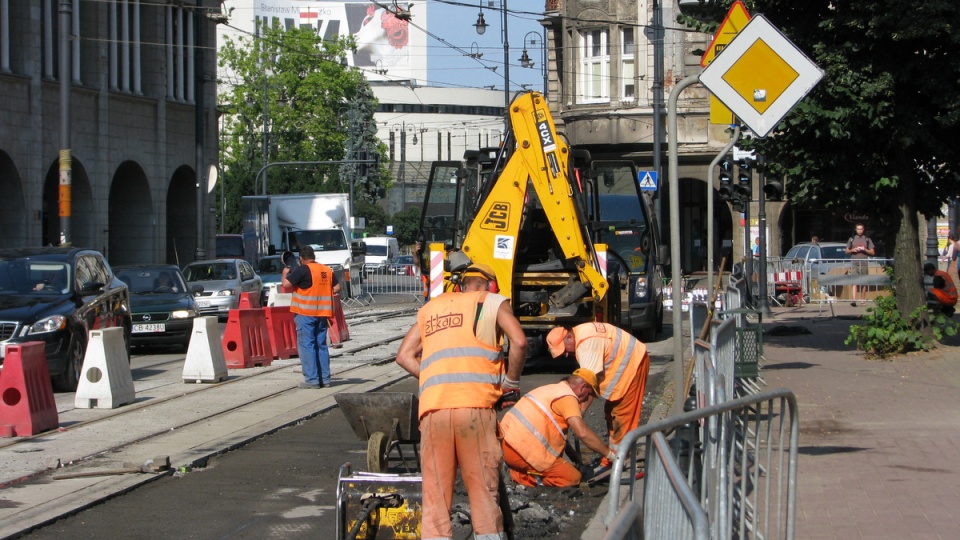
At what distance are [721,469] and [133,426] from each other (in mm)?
7790

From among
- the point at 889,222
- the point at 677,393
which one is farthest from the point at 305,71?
the point at 677,393

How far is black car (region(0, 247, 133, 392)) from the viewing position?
13750mm

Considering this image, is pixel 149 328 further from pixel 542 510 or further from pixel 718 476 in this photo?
pixel 718 476

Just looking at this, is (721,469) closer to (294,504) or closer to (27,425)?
(294,504)

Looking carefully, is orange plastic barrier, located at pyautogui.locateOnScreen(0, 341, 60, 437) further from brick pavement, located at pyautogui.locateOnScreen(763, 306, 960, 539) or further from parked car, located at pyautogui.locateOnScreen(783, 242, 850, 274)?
parked car, located at pyautogui.locateOnScreen(783, 242, 850, 274)

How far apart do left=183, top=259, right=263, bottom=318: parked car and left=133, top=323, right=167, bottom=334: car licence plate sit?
6.95 m

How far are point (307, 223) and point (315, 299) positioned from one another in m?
28.9

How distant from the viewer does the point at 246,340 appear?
1700 cm

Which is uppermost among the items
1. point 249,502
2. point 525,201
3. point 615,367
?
point 525,201

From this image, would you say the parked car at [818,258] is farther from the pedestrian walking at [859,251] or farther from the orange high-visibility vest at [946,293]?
the orange high-visibility vest at [946,293]

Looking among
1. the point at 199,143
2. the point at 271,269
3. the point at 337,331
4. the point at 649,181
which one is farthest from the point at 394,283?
the point at 337,331

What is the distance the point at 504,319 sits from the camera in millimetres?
6500

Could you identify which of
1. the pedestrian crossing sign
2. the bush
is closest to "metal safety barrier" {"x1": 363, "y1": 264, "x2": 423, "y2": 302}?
the pedestrian crossing sign

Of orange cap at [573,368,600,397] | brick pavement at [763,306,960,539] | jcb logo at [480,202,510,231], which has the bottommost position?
brick pavement at [763,306,960,539]
